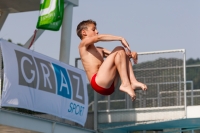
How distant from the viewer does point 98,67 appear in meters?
9.38

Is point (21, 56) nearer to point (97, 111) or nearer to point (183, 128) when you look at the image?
point (97, 111)

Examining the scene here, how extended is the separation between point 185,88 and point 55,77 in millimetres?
4537

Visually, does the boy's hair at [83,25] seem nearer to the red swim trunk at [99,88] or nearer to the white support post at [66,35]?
the red swim trunk at [99,88]

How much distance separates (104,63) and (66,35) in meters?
14.1

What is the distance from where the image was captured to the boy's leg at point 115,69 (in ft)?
29.4

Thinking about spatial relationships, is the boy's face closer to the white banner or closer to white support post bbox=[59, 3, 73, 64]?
the white banner

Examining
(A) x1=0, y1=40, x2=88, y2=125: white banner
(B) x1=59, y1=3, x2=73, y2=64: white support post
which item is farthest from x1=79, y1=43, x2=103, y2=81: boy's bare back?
(B) x1=59, y1=3, x2=73, y2=64: white support post

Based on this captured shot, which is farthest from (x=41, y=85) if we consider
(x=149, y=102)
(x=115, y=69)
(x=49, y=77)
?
(x=115, y=69)

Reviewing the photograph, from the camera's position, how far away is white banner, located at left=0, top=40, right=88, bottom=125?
16.4 m

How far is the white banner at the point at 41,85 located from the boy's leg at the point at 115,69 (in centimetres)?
720

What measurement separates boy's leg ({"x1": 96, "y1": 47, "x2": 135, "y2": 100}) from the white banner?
7203 mm

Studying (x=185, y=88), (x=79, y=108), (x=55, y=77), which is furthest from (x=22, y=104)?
(x=185, y=88)

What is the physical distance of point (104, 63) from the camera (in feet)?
29.8

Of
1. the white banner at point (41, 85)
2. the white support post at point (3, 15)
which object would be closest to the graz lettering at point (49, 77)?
the white banner at point (41, 85)
